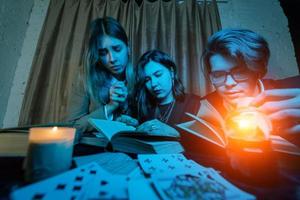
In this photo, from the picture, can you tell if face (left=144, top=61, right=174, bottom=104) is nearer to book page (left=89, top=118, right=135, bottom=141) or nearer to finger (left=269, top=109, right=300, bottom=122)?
book page (left=89, top=118, right=135, bottom=141)

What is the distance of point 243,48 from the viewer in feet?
2.34

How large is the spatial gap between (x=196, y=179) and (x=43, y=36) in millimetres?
1088

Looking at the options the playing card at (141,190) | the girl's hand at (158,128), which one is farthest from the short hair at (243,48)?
the playing card at (141,190)

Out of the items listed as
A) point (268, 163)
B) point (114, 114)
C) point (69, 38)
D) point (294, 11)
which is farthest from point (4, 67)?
point (294, 11)

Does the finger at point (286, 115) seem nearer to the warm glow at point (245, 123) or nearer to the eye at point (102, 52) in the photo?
the warm glow at point (245, 123)

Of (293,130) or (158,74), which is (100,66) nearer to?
(158,74)

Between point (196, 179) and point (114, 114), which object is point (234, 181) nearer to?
point (196, 179)

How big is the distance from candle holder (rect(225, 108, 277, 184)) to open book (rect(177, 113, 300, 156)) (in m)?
0.05

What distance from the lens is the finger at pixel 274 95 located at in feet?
2.10

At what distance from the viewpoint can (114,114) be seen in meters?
0.81

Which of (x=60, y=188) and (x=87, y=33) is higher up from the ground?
(x=87, y=33)

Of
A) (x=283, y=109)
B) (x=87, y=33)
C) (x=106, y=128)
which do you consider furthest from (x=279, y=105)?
(x=87, y=33)

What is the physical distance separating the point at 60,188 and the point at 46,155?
9 centimetres

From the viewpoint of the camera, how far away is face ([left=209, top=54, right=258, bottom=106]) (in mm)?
686
